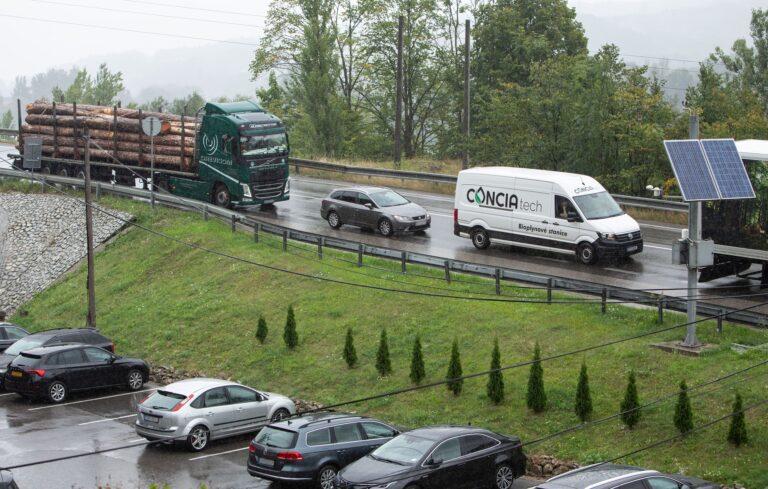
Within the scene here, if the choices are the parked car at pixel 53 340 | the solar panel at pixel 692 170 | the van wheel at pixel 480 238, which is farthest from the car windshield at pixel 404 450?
the van wheel at pixel 480 238

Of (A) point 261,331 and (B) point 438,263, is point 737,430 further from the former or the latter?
Answer: (A) point 261,331

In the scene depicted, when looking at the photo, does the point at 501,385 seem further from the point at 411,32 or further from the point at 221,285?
the point at 411,32

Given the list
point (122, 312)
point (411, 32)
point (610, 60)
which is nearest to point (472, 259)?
point (122, 312)

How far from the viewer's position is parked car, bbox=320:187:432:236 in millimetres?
34500

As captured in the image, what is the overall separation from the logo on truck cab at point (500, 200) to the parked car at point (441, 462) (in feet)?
41.0

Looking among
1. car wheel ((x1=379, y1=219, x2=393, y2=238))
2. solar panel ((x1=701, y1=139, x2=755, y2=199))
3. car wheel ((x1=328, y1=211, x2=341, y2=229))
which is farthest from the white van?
solar panel ((x1=701, y1=139, x2=755, y2=199))

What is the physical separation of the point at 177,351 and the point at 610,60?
2386 centimetres

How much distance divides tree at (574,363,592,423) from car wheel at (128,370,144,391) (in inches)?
504

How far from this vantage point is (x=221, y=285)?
1315 inches

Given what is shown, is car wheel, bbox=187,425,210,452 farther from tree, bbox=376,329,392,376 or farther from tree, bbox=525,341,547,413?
tree, bbox=525,341,547,413

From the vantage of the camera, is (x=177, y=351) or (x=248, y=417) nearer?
(x=248, y=417)

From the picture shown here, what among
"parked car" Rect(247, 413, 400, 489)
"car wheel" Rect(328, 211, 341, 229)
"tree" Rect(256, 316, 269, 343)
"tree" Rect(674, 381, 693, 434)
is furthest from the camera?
"car wheel" Rect(328, 211, 341, 229)

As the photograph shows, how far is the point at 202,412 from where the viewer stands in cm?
2211

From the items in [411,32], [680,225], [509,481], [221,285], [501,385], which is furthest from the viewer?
[411,32]
